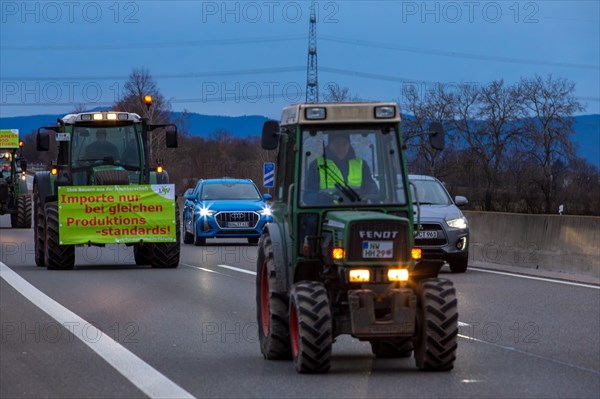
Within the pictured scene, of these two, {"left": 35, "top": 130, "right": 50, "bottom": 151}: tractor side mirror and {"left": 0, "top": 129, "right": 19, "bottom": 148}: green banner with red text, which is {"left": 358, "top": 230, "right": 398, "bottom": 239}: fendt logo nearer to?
{"left": 35, "top": 130, "right": 50, "bottom": 151}: tractor side mirror

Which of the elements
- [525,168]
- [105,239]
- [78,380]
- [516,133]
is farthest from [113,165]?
[516,133]

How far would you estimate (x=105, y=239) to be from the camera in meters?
24.7

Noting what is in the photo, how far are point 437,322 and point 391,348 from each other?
1374mm

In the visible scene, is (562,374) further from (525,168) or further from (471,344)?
(525,168)

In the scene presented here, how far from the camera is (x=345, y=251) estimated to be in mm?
10133

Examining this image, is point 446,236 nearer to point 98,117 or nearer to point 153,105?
point 98,117

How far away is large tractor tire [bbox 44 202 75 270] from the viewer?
2409cm

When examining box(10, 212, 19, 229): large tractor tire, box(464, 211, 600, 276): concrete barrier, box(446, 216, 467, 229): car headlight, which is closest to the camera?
box(464, 211, 600, 276): concrete barrier

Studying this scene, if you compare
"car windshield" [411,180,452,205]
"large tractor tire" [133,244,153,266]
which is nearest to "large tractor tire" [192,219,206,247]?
"large tractor tire" [133,244,153,266]

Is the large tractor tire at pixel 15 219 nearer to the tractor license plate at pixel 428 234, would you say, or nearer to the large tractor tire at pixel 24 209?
the large tractor tire at pixel 24 209

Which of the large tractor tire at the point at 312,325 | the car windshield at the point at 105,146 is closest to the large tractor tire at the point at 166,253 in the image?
the car windshield at the point at 105,146

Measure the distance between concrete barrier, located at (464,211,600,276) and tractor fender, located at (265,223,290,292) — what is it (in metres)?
11.6

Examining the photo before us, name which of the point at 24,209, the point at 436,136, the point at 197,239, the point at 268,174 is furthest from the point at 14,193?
the point at 436,136

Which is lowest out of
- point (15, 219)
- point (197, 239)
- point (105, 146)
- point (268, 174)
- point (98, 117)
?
point (15, 219)
